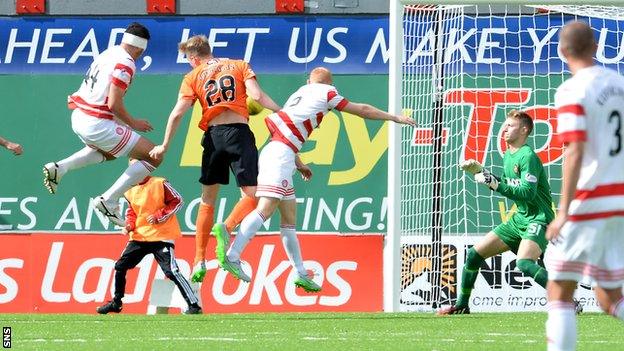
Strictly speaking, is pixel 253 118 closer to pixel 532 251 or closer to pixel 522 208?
pixel 522 208

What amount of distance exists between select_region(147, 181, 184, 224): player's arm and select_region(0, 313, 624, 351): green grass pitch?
90 centimetres

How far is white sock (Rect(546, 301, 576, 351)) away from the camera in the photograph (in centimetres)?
603

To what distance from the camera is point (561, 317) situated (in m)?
6.06

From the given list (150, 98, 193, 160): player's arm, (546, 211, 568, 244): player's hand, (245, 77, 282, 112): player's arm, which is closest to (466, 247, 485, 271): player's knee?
(245, 77, 282, 112): player's arm

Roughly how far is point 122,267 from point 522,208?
326 centimetres

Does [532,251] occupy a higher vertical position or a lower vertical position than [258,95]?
lower

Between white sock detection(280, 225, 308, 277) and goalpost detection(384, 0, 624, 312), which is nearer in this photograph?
white sock detection(280, 225, 308, 277)

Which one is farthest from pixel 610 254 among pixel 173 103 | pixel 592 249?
pixel 173 103

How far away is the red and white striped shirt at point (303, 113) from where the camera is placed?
10.5 m

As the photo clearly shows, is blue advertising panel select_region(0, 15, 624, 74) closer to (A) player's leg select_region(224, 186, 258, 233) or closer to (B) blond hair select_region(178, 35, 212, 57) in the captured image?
(B) blond hair select_region(178, 35, 212, 57)

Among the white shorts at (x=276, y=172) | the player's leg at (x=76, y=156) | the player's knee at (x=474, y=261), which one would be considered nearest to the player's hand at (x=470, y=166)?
the player's knee at (x=474, y=261)

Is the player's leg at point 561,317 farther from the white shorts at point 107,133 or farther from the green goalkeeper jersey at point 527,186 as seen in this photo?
Answer: the white shorts at point 107,133

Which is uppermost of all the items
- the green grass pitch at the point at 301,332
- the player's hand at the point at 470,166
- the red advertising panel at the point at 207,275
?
the player's hand at the point at 470,166

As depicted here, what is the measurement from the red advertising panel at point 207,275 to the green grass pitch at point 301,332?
5.11 feet
